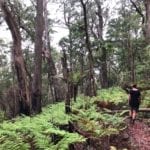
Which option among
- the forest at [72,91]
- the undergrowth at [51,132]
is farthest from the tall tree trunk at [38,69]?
the undergrowth at [51,132]

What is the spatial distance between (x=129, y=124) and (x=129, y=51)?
18.1 metres

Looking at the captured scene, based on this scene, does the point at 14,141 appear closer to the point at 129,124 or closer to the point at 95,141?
the point at 95,141

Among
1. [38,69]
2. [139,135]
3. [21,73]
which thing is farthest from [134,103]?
[38,69]

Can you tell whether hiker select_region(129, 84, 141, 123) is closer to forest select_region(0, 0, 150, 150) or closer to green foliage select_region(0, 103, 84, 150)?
forest select_region(0, 0, 150, 150)

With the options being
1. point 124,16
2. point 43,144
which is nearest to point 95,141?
point 43,144

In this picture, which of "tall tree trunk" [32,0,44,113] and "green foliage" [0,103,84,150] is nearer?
"green foliage" [0,103,84,150]

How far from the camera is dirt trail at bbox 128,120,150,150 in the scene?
1068 cm

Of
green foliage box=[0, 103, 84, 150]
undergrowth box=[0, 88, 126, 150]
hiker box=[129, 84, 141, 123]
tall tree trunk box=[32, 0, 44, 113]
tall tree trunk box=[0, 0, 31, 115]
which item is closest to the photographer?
green foliage box=[0, 103, 84, 150]

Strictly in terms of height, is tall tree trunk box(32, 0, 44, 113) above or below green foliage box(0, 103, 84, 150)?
above

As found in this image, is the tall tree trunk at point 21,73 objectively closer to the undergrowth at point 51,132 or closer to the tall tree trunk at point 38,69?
the tall tree trunk at point 38,69

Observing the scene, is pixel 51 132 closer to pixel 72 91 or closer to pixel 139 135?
pixel 139 135

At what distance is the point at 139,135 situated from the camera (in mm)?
11945

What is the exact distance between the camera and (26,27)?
32625mm

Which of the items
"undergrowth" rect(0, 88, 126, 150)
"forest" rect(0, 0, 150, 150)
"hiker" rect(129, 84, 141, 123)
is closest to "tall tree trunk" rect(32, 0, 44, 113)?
"forest" rect(0, 0, 150, 150)
